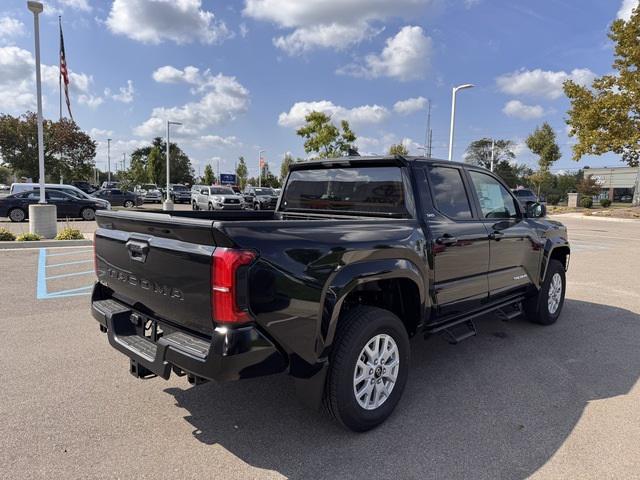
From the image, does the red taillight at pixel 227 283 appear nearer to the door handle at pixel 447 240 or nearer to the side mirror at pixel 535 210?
the door handle at pixel 447 240

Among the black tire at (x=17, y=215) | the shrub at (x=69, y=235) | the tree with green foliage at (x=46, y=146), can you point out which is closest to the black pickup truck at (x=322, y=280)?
the shrub at (x=69, y=235)

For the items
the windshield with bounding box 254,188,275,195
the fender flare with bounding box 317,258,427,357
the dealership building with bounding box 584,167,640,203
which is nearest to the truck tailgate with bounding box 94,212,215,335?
the fender flare with bounding box 317,258,427,357

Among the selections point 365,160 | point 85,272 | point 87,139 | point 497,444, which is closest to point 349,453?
point 497,444

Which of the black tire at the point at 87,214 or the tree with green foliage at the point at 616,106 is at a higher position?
the tree with green foliage at the point at 616,106

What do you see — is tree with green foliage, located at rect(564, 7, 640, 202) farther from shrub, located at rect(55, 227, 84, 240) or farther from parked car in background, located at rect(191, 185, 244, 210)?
shrub, located at rect(55, 227, 84, 240)

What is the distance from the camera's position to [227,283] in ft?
7.55

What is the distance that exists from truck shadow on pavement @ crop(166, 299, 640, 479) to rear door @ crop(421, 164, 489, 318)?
643mm

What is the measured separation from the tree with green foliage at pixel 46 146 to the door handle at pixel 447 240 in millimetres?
43067

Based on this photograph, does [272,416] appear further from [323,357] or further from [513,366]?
[513,366]

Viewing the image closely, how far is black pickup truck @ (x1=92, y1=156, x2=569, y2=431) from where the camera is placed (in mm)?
2379

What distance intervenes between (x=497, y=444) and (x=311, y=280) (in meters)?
1.65

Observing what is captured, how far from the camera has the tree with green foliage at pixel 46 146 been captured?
38750mm

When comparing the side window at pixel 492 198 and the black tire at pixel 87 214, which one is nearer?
the side window at pixel 492 198

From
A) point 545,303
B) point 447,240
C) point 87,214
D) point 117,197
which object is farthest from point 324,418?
point 117,197
